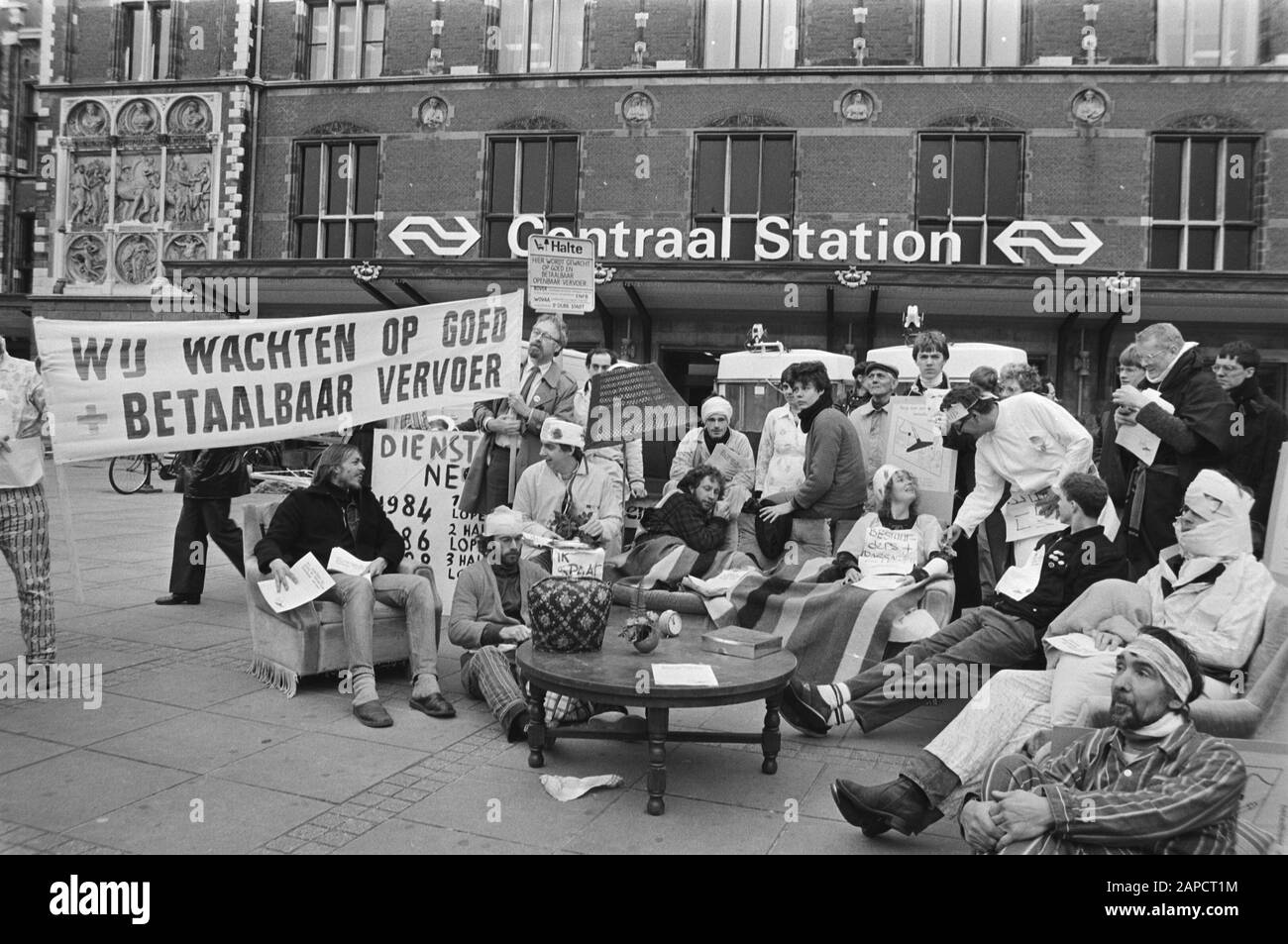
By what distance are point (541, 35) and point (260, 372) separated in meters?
17.9

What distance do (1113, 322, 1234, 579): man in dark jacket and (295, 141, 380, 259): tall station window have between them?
775 inches

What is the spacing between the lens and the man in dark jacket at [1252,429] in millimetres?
5771

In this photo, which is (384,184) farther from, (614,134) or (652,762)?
(652,762)

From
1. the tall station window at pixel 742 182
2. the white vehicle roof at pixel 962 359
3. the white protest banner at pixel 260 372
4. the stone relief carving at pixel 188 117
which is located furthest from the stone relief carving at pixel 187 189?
the white protest banner at pixel 260 372

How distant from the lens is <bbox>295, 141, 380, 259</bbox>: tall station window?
898 inches

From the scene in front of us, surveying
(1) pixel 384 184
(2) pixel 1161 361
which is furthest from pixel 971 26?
(2) pixel 1161 361

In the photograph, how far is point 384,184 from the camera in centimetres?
2244

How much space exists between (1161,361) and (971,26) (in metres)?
17.4

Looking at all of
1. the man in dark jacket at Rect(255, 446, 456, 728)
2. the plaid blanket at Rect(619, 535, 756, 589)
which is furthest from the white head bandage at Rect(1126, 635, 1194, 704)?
the plaid blanket at Rect(619, 535, 756, 589)

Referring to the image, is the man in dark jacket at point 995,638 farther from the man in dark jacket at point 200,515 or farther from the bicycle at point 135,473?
the bicycle at point 135,473

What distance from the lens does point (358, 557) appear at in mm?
6344

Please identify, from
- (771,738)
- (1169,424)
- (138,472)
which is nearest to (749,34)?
(138,472)

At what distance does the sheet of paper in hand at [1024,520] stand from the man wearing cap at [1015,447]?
4 centimetres

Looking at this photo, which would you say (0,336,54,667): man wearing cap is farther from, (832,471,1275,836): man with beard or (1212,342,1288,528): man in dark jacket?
(1212,342,1288,528): man in dark jacket
